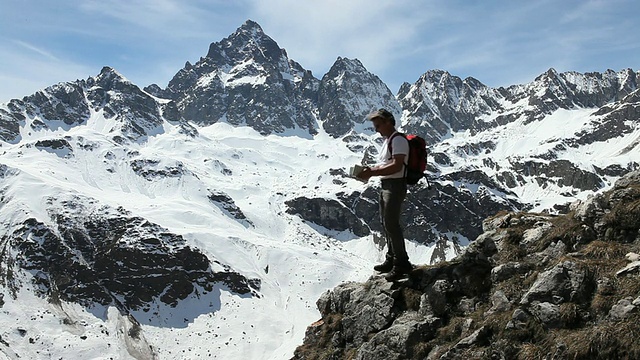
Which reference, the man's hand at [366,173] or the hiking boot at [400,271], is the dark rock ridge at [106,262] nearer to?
the hiking boot at [400,271]

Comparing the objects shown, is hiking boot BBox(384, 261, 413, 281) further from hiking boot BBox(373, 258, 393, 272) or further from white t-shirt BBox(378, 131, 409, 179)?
white t-shirt BBox(378, 131, 409, 179)

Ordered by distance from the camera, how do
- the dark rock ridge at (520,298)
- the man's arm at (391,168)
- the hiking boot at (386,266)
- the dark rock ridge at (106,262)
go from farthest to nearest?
1. the dark rock ridge at (106,262)
2. the hiking boot at (386,266)
3. the man's arm at (391,168)
4. the dark rock ridge at (520,298)

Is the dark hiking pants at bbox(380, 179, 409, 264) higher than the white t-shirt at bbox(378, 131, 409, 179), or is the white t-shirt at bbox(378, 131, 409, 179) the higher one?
the white t-shirt at bbox(378, 131, 409, 179)

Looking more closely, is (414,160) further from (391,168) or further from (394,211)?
(394,211)

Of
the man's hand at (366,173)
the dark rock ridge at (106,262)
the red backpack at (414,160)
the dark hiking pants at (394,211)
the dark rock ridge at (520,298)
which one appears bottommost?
the dark rock ridge at (106,262)

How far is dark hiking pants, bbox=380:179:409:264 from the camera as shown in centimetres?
1169

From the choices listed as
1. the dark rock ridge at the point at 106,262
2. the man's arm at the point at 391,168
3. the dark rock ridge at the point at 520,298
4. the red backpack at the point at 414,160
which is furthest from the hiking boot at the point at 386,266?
the dark rock ridge at the point at 106,262

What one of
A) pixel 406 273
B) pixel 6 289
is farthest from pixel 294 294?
pixel 406 273

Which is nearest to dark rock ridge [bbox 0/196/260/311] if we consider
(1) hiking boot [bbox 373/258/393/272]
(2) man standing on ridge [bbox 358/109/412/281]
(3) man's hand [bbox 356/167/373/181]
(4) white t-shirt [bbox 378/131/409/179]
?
(1) hiking boot [bbox 373/258/393/272]

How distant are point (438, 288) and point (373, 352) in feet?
6.15

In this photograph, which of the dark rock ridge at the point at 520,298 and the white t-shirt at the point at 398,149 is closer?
the dark rock ridge at the point at 520,298

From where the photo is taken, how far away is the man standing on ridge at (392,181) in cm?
1136

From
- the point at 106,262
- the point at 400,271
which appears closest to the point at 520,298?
the point at 400,271

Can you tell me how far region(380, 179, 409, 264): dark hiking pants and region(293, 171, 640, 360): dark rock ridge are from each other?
2.34ft
